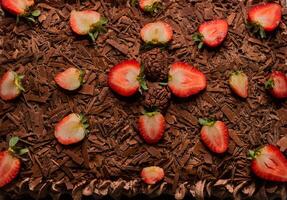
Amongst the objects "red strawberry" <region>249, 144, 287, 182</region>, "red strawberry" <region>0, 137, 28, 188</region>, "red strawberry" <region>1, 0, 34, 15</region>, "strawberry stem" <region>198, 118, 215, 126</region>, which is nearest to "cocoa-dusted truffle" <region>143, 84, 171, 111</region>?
"strawberry stem" <region>198, 118, 215, 126</region>

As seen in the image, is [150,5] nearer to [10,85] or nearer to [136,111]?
[136,111]

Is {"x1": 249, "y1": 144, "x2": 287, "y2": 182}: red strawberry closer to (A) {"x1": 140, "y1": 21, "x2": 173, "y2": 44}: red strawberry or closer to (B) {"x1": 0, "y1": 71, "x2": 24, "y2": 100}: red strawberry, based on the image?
(A) {"x1": 140, "y1": 21, "x2": 173, "y2": 44}: red strawberry

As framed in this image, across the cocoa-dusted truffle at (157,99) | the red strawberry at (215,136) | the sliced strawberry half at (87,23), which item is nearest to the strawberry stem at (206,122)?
the red strawberry at (215,136)

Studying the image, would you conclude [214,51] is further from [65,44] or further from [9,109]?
[9,109]

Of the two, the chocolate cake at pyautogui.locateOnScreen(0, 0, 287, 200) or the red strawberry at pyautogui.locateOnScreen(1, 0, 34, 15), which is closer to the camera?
the chocolate cake at pyautogui.locateOnScreen(0, 0, 287, 200)

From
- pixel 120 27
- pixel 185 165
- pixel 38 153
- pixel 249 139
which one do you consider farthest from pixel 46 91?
pixel 249 139

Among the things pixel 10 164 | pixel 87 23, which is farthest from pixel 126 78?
pixel 10 164

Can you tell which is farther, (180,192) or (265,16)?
(265,16)
